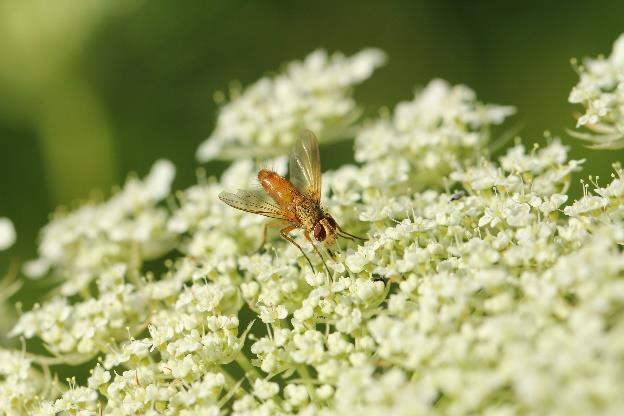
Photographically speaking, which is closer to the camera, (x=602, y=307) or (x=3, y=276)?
(x=602, y=307)

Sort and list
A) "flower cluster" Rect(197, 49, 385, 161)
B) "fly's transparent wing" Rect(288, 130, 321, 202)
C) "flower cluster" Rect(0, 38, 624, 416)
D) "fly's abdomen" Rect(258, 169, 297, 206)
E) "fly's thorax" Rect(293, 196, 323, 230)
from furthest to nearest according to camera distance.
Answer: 1. "flower cluster" Rect(197, 49, 385, 161)
2. "fly's transparent wing" Rect(288, 130, 321, 202)
3. "fly's abdomen" Rect(258, 169, 297, 206)
4. "fly's thorax" Rect(293, 196, 323, 230)
5. "flower cluster" Rect(0, 38, 624, 416)

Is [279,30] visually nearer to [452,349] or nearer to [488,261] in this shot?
[488,261]

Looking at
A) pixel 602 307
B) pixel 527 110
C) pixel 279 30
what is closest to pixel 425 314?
pixel 602 307

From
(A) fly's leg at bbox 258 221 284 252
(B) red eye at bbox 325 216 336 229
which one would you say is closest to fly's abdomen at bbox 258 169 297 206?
(A) fly's leg at bbox 258 221 284 252

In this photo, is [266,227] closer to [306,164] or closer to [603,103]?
[306,164]

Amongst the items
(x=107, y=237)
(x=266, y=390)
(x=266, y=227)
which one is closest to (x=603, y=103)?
(x=266, y=227)

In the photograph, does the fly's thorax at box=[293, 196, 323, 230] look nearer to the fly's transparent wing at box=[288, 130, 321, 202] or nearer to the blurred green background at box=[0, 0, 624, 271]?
the fly's transparent wing at box=[288, 130, 321, 202]
